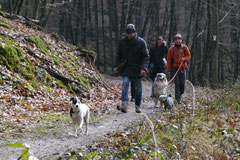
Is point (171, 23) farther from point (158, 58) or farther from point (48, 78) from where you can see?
point (48, 78)

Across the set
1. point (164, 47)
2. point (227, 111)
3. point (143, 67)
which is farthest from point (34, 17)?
point (227, 111)

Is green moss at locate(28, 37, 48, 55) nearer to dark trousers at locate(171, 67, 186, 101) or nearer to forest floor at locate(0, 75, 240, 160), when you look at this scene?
forest floor at locate(0, 75, 240, 160)

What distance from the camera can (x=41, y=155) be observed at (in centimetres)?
511

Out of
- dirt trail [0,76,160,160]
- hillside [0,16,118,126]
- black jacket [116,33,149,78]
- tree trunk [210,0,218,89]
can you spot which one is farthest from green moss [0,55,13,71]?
tree trunk [210,0,218,89]

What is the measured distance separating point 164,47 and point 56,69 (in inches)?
178

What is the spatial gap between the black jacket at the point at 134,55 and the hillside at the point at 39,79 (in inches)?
84.2

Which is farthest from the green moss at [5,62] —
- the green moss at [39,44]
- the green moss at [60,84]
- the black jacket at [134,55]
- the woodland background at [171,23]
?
the woodland background at [171,23]

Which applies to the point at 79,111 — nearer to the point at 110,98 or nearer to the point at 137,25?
the point at 110,98

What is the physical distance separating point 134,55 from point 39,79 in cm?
424

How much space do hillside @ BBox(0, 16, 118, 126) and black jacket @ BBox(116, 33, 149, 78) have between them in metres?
2.14

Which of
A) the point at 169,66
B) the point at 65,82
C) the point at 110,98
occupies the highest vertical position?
the point at 169,66

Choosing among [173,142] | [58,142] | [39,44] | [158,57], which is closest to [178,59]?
[158,57]

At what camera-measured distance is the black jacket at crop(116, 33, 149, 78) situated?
28.5 feet

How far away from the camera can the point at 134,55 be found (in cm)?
874
